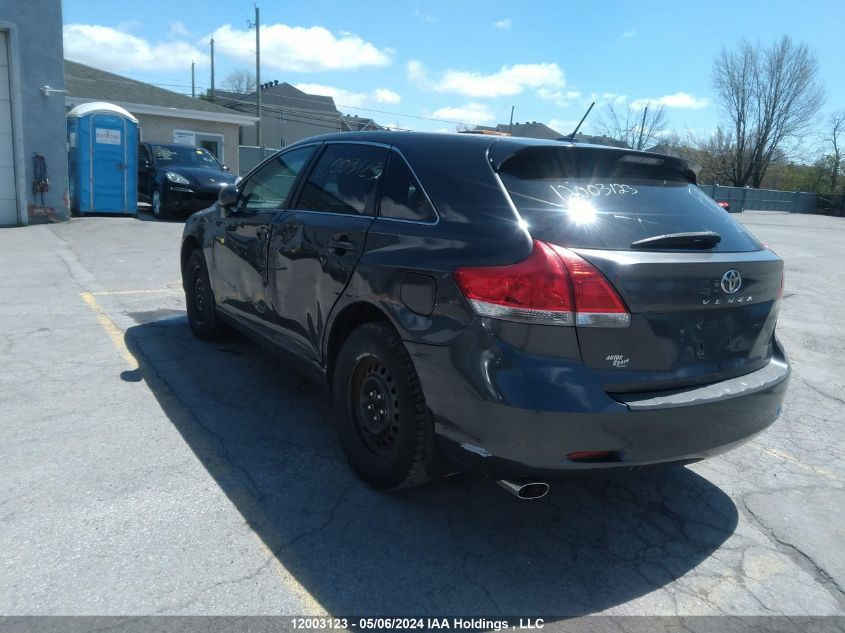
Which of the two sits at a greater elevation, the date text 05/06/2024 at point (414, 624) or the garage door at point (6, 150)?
the garage door at point (6, 150)

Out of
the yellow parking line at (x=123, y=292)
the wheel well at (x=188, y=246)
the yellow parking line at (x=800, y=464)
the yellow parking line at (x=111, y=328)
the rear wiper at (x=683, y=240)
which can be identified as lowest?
the yellow parking line at (x=800, y=464)

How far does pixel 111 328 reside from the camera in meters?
6.06

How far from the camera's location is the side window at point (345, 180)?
11.6ft

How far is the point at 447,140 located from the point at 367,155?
63 centimetres

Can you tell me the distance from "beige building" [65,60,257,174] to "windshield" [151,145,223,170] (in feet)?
17.8

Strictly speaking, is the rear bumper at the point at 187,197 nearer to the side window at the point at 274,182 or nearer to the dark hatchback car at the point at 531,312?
the side window at the point at 274,182

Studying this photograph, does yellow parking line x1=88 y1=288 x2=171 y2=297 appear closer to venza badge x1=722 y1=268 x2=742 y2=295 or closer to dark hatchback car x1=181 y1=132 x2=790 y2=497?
dark hatchback car x1=181 y1=132 x2=790 y2=497

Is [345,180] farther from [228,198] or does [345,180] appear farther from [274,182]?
[228,198]

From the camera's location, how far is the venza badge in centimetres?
281

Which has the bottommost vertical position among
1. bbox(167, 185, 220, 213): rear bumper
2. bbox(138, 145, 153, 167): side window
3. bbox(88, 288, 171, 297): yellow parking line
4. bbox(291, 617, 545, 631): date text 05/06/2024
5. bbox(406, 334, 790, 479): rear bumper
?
bbox(291, 617, 545, 631): date text 05/06/2024

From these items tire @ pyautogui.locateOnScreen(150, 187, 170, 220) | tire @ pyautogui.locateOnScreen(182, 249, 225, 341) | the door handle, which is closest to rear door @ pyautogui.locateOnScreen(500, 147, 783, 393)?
the door handle

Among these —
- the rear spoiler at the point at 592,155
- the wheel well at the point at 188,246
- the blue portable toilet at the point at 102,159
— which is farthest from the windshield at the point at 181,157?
the rear spoiler at the point at 592,155

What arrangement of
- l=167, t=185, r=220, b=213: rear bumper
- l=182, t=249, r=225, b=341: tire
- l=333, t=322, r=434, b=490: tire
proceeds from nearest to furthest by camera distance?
l=333, t=322, r=434, b=490: tire
l=182, t=249, r=225, b=341: tire
l=167, t=185, r=220, b=213: rear bumper

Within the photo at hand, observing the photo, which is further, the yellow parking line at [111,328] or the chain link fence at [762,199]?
the chain link fence at [762,199]
